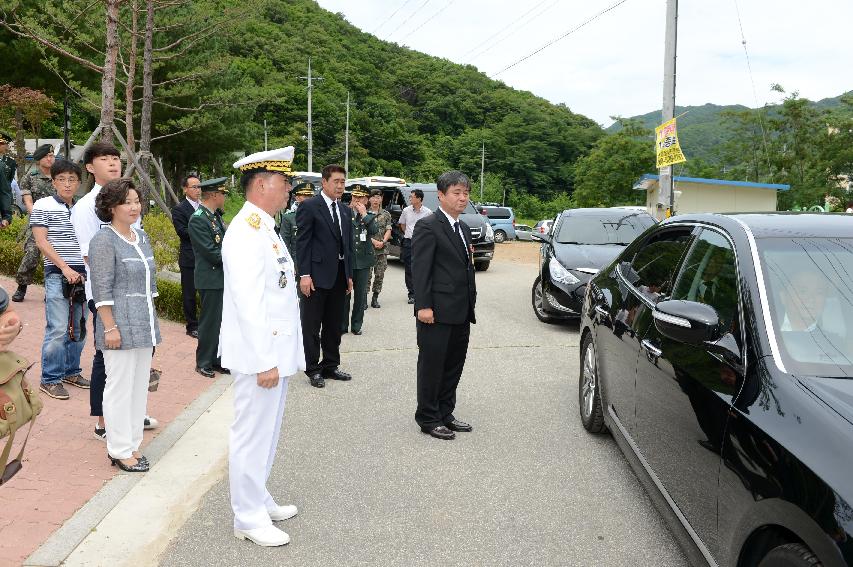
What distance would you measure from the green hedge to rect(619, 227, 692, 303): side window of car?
6.23 meters

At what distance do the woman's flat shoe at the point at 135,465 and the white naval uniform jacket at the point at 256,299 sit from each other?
1.41m

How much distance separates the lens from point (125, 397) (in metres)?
4.39

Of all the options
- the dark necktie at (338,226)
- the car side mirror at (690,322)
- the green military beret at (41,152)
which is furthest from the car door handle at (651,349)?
the green military beret at (41,152)

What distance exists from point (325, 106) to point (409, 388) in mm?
67037

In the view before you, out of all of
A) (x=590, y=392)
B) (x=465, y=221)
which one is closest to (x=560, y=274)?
(x=590, y=392)

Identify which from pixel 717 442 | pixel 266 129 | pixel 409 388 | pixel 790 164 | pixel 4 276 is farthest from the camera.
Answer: pixel 266 129

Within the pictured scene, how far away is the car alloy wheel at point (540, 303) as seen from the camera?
989 cm

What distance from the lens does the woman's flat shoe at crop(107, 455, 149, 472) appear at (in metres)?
4.48

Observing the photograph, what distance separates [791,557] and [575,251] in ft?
25.3

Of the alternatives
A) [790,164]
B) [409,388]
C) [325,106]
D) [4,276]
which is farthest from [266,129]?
[409,388]

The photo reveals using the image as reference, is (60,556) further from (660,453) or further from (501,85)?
(501,85)

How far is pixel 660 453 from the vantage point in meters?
3.37

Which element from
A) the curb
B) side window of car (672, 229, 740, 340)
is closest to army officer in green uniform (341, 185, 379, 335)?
the curb

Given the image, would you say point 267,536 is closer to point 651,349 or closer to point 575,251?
point 651,349
